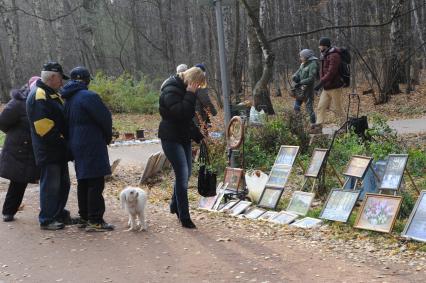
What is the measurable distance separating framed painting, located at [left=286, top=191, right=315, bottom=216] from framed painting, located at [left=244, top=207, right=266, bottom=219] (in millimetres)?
355

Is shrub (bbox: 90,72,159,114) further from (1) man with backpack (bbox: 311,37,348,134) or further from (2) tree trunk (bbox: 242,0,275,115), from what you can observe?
(1) man with backpack (bbox: 311,37,348,134)

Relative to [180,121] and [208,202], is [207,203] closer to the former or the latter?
[208,202]

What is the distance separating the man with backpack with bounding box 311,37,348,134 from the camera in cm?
1048

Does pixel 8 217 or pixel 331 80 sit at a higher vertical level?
pixel 331 80

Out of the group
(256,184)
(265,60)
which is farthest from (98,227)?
(265,60)

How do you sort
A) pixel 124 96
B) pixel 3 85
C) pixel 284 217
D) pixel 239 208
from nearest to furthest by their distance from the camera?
1. pixel 284 217
2. pixel 239 208
3. pixel 124 96
4. pixel 3 85

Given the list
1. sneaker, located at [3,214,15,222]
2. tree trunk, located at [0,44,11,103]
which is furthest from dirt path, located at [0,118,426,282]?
tree trunk, located at [0,44,11,103]

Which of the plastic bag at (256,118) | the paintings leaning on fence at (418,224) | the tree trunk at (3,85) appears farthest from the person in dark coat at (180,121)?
the tree trunk at (3,85)

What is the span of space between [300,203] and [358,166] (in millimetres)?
855

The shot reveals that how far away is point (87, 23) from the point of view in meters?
33.6

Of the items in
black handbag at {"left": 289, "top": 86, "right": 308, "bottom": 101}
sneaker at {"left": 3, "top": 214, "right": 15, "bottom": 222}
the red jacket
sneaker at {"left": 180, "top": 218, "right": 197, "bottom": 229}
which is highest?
the red jacket

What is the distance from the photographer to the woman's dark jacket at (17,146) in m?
6.55

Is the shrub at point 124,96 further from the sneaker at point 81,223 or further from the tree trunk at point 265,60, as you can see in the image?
the sneaker at point 81,223

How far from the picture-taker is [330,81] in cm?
→ 1051
